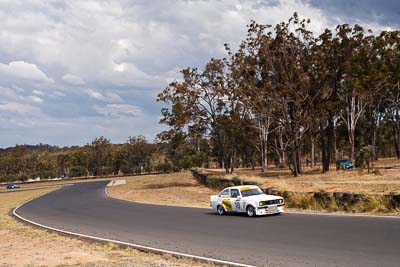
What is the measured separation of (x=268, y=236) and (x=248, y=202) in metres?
6.28

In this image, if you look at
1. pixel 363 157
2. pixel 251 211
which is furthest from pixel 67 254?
pixel 363 157

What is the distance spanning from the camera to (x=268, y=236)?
14.4 metres

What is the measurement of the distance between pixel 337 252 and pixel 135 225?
35.1 feet

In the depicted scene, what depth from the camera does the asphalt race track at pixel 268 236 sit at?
10734 mm

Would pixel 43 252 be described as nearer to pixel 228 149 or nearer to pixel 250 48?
pixel 250 48

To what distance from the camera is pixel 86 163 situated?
426 feet

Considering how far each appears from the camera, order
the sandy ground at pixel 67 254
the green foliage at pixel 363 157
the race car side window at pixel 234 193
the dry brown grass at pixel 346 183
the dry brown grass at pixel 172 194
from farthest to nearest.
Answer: the green foliage at pixel 363 157, the dry brown grass at pixel 172 194, the dry brown grass at pixel 346 183, the race car side window at pixel 234 193, the sandy ground at pixel 67 254

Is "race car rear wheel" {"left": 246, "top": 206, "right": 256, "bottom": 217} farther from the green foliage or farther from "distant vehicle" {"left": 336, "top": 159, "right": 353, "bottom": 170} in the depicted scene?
"distant vehicle" {"left": 336, "top": 159, "right": 353, "bottom": 170}

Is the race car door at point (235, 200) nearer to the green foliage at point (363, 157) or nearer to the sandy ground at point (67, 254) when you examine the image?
the sandy ground at point (67, 254)

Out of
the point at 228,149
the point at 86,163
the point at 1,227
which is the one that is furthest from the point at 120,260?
the point at 86,163

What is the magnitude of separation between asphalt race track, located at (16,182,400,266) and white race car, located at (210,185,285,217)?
1.58 ft

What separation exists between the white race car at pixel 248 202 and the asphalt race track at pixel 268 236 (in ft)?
1.58

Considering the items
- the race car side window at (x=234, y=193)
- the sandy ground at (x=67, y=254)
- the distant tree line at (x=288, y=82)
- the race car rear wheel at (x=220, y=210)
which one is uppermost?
the distant tree line at (x=288, y=82)

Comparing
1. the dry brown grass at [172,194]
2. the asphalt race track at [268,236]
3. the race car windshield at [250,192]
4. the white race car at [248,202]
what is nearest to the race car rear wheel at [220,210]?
A: the white race car at [248,202]
